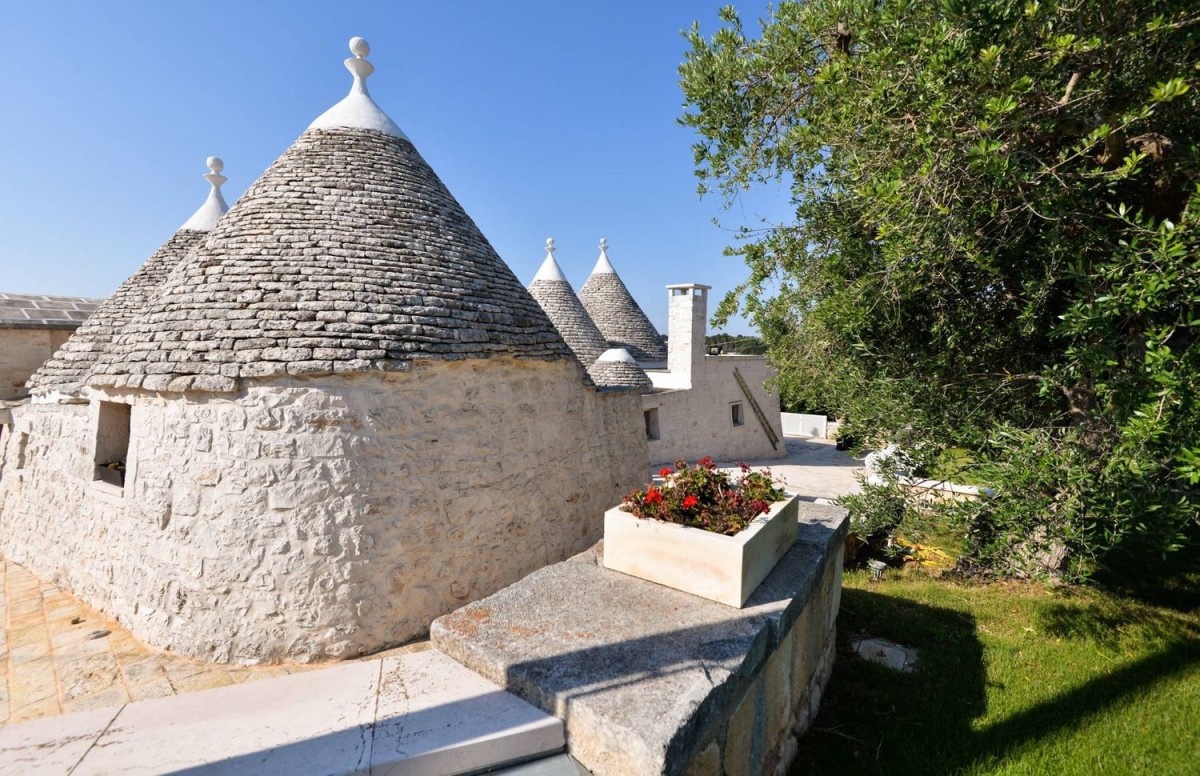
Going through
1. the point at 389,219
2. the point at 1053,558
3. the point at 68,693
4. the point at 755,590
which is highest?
the point at 389,219

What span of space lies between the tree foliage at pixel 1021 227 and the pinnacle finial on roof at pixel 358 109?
4360 mm

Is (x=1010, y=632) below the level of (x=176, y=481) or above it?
below

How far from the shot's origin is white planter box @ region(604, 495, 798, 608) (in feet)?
9.12

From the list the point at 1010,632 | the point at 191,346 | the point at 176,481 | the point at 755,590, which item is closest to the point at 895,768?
the point at 755,590

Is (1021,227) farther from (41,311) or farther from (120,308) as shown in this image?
(41,311)

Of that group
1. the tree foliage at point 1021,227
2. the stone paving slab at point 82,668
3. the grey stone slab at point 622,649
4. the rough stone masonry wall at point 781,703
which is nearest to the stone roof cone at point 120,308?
the stone paving slab at point 82,668

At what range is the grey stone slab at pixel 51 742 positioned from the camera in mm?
1809

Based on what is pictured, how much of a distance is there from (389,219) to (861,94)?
491 cm

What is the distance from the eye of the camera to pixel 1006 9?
3199mm

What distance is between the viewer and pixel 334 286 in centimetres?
514

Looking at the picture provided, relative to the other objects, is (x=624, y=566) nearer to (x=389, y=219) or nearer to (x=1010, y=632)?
(x=1010, y=632)

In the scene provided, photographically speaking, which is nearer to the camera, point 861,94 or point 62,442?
point 861,94

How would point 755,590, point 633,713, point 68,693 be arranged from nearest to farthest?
point 633,713 → point 755,590 → point 68,693

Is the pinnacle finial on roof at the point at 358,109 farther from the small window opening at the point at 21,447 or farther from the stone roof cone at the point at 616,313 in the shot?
the stone roof cone at the point at 616,313
